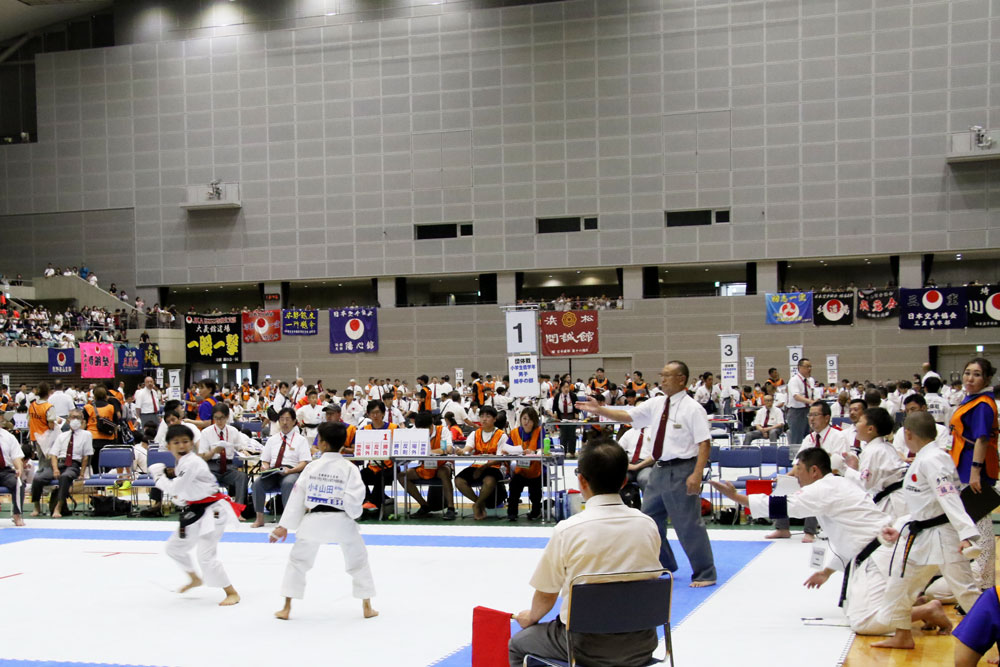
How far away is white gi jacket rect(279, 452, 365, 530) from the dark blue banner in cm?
3211

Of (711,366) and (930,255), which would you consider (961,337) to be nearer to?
(930,255)

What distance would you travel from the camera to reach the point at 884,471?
6.84 metres

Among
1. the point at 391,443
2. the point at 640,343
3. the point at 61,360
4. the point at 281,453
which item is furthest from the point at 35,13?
the point at 391,443

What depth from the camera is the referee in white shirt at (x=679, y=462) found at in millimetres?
7688

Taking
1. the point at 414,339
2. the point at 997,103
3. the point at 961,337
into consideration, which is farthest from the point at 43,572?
the point at 997,103

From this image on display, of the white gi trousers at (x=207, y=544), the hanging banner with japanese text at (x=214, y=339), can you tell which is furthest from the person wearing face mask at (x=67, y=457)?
the hanging banner with japanese text at (x=214, y=339)

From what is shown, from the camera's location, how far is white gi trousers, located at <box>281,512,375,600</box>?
691 cm

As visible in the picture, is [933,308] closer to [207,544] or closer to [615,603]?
[207,544]

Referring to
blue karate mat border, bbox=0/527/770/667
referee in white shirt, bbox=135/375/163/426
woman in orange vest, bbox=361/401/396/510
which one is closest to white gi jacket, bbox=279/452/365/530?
blue karate mat border, bbox=0/527/770/667

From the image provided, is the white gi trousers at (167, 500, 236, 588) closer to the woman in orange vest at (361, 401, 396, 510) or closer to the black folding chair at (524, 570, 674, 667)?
the black folding chair at (524, 570, 674, 667)

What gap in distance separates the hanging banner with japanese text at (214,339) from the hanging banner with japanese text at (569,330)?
14.1m

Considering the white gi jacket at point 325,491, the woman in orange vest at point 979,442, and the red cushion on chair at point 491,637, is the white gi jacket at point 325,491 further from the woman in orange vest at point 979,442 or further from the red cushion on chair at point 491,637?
the woman in orange vest at point 979,442

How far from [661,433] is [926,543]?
97.3 inches

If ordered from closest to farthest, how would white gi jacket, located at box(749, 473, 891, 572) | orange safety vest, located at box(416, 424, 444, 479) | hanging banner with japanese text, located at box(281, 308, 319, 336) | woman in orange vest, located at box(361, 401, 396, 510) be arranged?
white gi jacket, located at box(749, 473, 891, 572) → woman in orange vest, located at box(361, 401, 396, 510) → orange safety vest, located at box(416, 424, 444, 479) → hanging banner with japanese text, located at box(281, 308, 319, 336)
